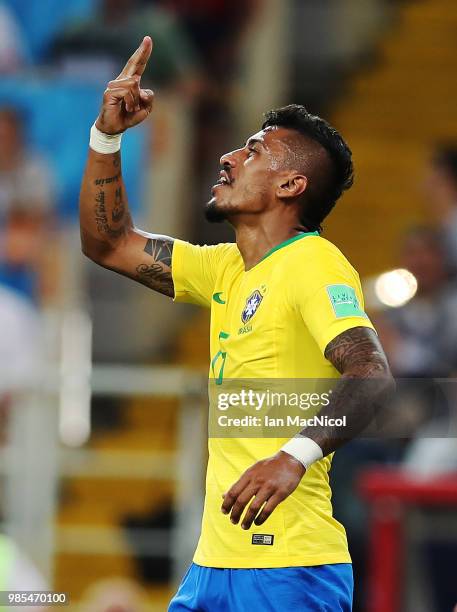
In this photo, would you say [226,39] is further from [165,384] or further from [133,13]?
[165,384]

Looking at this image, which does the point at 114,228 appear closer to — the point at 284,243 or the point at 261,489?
the point at 284,243

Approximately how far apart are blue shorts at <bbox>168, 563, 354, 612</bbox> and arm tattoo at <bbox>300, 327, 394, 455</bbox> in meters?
0.50

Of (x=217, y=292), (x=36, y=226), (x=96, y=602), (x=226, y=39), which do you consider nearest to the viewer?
(x=217, y=292)

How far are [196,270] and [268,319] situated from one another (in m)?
0.60

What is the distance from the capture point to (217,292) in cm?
436

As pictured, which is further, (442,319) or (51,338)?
(51,338)

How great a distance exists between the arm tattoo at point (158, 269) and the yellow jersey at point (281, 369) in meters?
0.50

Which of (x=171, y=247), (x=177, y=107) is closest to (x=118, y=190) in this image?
(x=171, y=247)

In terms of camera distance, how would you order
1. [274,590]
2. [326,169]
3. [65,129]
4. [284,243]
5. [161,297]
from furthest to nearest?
[161,297] < [65,129] < [326,169] < [284,243] < [274,590]

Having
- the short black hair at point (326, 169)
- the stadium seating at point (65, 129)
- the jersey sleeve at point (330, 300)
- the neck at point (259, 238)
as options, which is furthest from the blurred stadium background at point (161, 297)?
the jersey sleeve at point (330, 300)

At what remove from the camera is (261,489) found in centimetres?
348

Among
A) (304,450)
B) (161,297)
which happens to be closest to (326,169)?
(304,450)

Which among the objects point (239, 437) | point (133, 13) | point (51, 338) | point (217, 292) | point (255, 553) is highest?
point (133, 13)

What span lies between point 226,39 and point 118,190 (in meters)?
6.08
